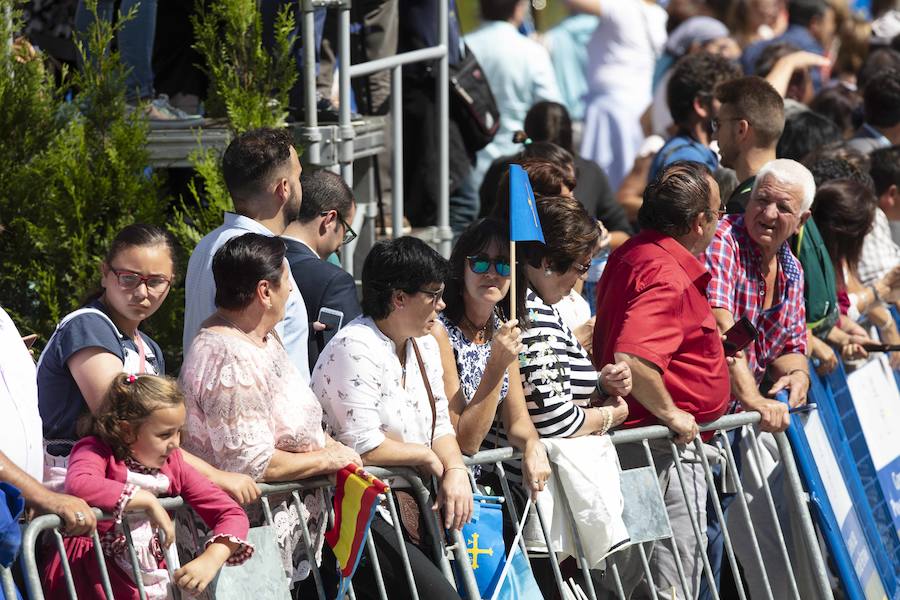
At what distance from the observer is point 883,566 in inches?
256

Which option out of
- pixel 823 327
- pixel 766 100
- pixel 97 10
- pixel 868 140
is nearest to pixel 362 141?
pixel 97 10

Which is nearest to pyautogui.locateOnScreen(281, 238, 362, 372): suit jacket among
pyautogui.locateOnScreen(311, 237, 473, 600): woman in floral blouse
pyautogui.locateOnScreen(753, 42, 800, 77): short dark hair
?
pyautogui.locateOnScreen(311, 237, 473, 600): woman in floral blouse

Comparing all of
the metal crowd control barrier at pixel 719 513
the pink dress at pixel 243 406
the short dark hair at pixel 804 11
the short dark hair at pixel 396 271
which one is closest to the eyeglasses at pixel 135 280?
the pink dress at pixel 243 406

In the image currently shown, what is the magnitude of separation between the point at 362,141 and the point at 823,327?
240 centimetres

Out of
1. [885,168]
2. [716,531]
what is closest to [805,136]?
[885,168]

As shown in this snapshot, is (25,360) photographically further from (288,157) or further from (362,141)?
(362,141)

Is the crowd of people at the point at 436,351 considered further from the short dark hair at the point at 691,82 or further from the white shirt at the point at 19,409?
the short dark hair at the point at 691,82

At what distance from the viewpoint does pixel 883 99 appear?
9688mm

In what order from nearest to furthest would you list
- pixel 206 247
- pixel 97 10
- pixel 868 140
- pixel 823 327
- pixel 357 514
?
pixel 357 514, pixel 206 247, pixel 97 10, pixel 823 327, pixel 868 140

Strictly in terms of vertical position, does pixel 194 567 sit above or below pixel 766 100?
below

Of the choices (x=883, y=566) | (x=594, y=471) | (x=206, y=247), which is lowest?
(x=883, y=566)

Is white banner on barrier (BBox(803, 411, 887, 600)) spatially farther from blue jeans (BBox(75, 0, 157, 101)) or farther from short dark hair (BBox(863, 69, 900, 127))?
short dark hair (BBox(863, 69, 900, 127))

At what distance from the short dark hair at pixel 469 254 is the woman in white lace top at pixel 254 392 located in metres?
0.72

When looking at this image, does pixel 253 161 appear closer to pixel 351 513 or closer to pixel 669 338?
pixel 351 513
